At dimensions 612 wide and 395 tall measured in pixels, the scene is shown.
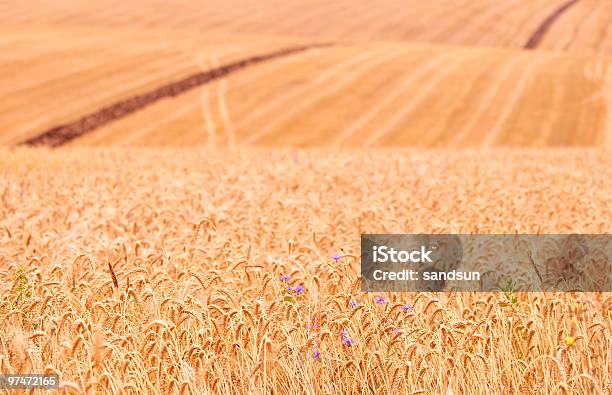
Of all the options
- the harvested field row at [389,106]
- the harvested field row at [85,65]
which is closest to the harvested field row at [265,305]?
the harvested field row at [389,106]

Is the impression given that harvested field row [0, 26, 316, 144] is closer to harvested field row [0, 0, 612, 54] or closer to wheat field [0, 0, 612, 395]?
wheat field [0, 0, 612, 395]

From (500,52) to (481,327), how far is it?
5285 cm

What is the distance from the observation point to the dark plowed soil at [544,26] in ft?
214

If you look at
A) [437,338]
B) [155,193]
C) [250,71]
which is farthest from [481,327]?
[250,71]

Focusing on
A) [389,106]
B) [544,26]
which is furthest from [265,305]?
[544,26]

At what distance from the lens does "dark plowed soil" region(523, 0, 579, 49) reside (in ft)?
214

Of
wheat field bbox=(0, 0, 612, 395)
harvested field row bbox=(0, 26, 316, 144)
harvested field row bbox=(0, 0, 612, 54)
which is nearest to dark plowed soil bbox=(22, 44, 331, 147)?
harvested field row bbox=(0, 26, 316, 144)

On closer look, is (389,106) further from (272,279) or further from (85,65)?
(272,279)

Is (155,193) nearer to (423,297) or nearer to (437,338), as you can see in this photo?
(423,297)

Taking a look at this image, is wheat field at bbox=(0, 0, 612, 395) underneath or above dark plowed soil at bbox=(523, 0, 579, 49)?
underneath

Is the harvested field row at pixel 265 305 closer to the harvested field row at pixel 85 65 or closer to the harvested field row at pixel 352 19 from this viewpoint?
the harvested field row at pixel 85 65

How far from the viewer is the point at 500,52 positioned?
175 ft

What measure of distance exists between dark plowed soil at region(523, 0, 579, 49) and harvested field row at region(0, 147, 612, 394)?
201ft

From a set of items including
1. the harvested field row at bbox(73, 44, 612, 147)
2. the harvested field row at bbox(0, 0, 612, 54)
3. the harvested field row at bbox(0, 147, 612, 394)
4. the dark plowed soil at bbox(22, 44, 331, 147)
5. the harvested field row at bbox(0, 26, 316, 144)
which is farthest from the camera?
the harvested field row at bbox(0, 0, 612, 54)
